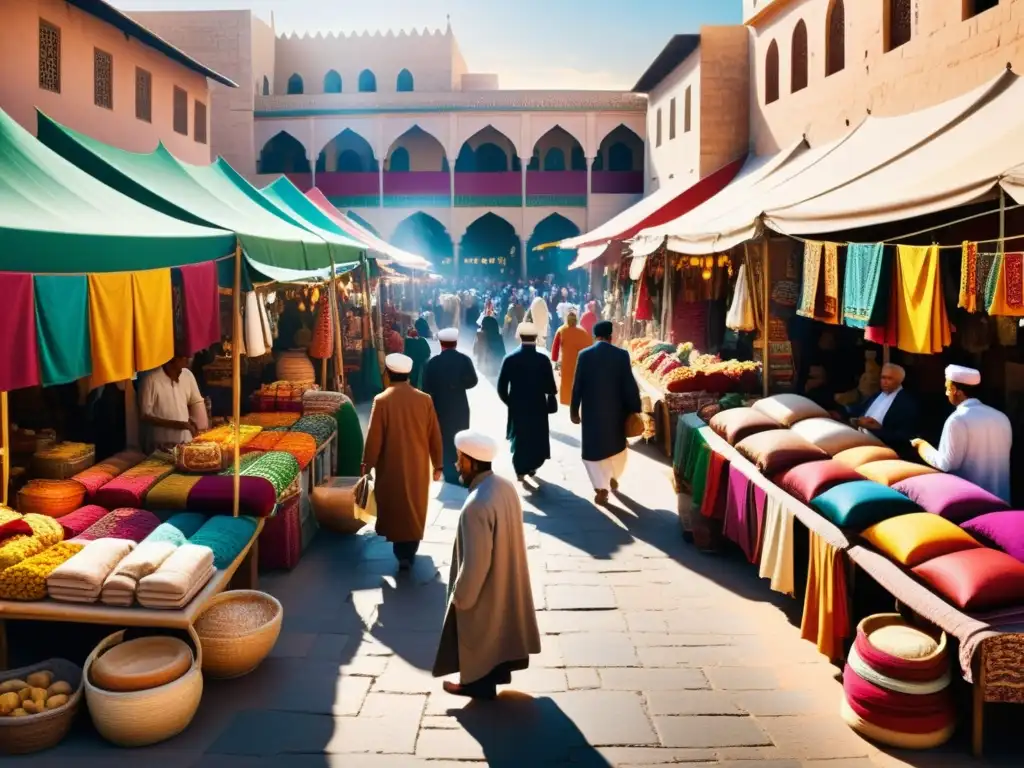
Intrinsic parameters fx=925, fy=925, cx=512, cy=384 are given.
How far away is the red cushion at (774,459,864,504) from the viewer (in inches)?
204

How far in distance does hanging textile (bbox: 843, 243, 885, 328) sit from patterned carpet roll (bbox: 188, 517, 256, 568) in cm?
418

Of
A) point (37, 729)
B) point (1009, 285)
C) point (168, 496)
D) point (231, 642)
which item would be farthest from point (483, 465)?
point (1009, 285)

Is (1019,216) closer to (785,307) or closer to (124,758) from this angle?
(785,307)

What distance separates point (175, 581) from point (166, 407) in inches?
107

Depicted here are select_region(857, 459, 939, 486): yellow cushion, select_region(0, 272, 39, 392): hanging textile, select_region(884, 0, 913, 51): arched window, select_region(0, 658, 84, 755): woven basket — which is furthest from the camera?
select_region(884, 0, 913, 51): arched window

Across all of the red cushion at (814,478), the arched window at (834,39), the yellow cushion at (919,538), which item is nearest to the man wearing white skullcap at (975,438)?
Answer: the red cushion at (814,478)

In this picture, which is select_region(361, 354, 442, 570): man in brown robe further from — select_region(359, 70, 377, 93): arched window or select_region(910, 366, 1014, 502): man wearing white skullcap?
select_region(359, 70, 377, 93): arched window

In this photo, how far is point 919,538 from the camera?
4.25 meters


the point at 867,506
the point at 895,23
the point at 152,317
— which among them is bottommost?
the point at 867,506

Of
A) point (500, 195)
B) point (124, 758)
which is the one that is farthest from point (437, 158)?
point (124, 758)

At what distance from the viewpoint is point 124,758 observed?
379cm

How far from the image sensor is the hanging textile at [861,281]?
6.07 m

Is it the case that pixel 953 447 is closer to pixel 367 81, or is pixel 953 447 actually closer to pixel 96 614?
pixel 96 614

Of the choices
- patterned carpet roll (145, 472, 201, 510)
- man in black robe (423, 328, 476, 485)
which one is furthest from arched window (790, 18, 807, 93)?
patterned carpet roll (145, 472, 201, 510)
